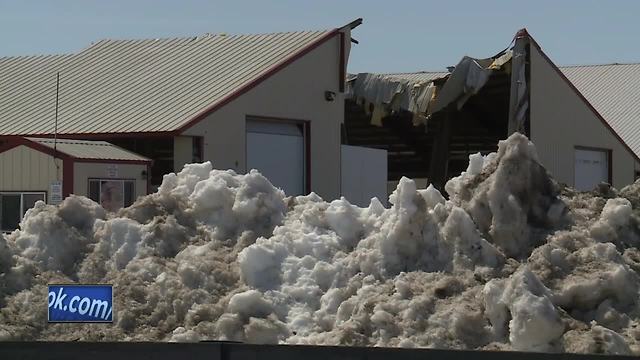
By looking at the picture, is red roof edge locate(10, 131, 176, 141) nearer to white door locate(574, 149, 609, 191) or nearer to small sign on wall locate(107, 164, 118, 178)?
small sign on wall locate(107, 164, 118, 178)

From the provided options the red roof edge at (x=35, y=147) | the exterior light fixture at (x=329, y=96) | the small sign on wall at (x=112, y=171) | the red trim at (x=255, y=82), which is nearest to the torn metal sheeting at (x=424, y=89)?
the exterior light fixture at (x=329, y=96)

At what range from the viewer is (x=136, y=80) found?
109 ft

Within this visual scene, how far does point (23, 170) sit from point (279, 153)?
8.60 metres

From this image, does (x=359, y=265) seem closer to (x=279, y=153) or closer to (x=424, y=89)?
(x=279, y=153)

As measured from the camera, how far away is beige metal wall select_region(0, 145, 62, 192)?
24562mm

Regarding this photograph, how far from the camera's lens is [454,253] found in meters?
10.6

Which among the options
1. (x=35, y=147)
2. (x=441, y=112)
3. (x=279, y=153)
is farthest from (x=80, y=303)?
(x=441, y=112)

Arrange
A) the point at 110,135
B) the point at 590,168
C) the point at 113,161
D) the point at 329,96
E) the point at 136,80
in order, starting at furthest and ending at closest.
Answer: the point at 590,168, the point at 329,96, the point at 136,80, the point at 110,135, the point at 113,161

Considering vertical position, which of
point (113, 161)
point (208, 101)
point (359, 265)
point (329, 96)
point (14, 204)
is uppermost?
point (329, 96)

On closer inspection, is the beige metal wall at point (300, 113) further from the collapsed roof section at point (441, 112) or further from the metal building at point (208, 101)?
the collapsed roof section at point (441, 112)

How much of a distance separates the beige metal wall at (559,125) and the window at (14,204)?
1568 centimetres

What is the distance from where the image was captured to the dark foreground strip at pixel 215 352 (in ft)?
25.6

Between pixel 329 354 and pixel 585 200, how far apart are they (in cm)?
453

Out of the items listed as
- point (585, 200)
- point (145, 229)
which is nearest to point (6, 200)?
point (145, 229)
